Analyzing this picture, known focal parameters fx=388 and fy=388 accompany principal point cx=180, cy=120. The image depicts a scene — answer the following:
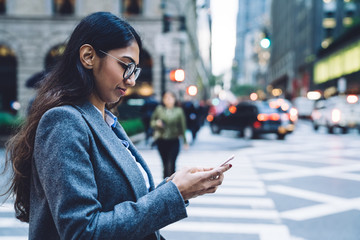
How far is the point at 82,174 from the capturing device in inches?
51.3

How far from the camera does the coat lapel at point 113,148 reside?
1.44 meters

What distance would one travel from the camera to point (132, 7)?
2550 cm

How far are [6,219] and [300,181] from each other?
5.68 m

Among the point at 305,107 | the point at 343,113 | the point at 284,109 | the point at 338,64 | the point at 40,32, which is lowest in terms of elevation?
the point at 305,107

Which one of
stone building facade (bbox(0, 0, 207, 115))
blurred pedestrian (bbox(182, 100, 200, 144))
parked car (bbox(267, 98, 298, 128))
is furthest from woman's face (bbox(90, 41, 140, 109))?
stone building facade (bbox(0, 0, 207, 115))

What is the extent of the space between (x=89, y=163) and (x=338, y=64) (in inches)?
1999

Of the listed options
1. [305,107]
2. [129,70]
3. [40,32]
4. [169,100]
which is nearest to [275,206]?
[169,100]

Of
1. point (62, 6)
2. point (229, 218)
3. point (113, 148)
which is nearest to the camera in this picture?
point (113, 148)

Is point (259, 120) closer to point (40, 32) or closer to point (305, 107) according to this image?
point (40, 32)

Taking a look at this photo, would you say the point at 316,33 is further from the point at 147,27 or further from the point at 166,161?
the point at 166,161

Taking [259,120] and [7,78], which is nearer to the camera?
[259,120]

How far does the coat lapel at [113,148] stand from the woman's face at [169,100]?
614cm

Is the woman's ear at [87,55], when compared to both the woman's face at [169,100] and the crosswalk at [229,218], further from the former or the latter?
the woman's face at [169,100]

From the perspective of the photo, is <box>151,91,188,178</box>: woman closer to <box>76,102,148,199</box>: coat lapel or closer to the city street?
the city street
